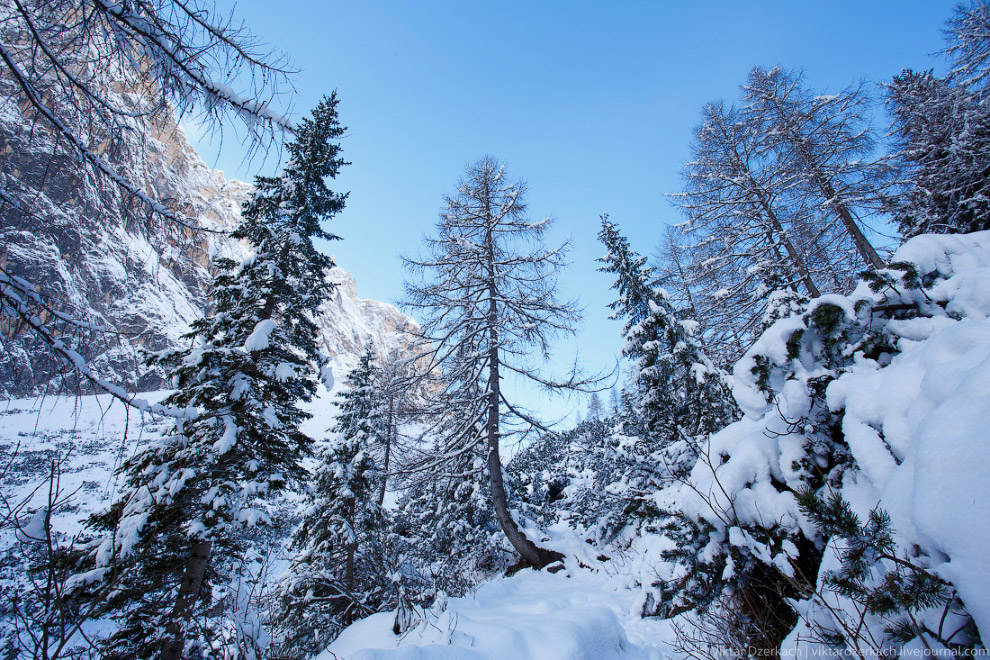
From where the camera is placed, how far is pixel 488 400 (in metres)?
9.62

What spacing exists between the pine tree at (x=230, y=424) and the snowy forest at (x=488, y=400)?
8cm

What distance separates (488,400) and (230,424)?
5.56 meters

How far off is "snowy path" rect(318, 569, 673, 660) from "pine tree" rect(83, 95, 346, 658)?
3.83m

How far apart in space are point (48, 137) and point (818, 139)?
1473cm

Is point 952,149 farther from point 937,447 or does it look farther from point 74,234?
point 74,234

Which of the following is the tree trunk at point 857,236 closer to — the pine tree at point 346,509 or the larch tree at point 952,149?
the larch tree at point 952,149

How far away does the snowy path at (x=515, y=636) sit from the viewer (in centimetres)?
291

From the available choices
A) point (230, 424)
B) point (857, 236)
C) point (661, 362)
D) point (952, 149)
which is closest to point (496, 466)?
point (661, 362)

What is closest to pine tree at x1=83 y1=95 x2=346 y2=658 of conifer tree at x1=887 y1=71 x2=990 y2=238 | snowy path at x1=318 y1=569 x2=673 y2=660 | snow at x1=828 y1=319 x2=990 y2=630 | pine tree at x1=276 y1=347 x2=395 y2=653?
pine tree at x1=276 y1=347 x2=395 y2=653

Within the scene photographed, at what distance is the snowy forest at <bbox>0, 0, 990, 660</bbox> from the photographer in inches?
77.3

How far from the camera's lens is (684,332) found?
383 inches

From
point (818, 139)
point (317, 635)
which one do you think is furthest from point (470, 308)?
point (818, 139)

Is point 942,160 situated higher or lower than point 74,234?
higher

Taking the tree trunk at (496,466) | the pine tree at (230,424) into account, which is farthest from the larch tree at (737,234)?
the pine tree at (230,424)
